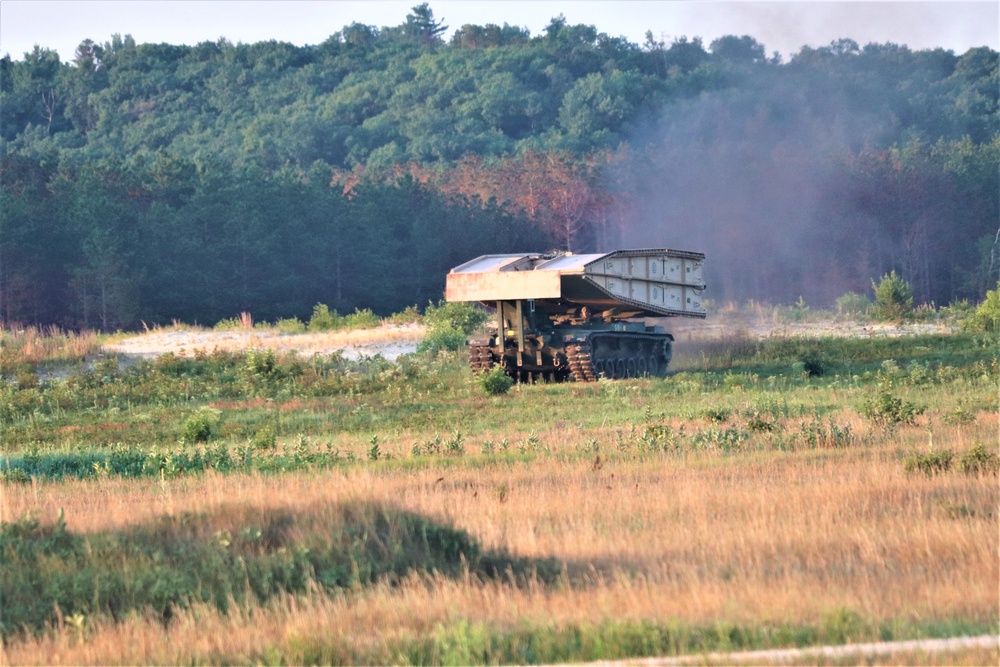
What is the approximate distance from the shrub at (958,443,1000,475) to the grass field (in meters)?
0.03

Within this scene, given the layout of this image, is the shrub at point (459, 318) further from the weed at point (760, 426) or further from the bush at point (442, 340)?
the weed at point (760, 426)

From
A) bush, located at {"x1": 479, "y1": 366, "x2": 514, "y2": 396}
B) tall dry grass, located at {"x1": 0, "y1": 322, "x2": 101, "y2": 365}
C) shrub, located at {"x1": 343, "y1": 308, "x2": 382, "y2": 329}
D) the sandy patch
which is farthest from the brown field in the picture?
shrub, located at {"x1": 343, "y1": 308, "x2": 382, "y2": 329}

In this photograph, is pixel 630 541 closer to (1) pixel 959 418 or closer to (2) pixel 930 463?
(2) pixel 930 463

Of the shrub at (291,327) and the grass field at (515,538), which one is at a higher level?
the shrub at (291,327)

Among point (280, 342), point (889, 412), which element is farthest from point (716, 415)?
point (280, 342)

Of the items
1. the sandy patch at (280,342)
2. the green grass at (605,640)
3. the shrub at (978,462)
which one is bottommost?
the green grass at (605,640)

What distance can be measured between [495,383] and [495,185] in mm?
46572

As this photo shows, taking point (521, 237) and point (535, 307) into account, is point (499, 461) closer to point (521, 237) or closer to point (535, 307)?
point (535, 307)

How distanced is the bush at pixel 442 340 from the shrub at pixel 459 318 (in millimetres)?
774

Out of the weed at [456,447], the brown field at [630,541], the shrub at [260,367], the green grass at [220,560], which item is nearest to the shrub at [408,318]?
the shrub at [260,367]

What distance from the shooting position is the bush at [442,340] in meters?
32.8

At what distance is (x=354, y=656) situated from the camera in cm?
708

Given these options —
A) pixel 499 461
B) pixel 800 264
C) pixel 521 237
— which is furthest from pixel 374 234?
pixel 499 461

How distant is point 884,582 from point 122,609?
4.63 meters
